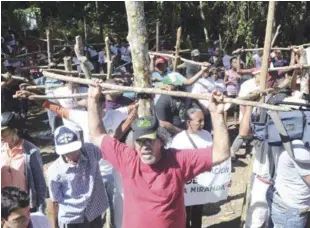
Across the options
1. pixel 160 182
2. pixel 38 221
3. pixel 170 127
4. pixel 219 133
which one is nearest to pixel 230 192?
pixel 170 127

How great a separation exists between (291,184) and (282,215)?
0.28m

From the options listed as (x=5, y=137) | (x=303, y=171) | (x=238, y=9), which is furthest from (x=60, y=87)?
(x=238, y=9)

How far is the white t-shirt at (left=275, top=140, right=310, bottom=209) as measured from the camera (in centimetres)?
349

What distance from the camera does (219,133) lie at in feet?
10.6

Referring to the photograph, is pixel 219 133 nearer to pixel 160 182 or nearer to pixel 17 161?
pixel 160 182

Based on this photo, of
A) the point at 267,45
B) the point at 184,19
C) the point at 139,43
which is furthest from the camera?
the point at 184,19

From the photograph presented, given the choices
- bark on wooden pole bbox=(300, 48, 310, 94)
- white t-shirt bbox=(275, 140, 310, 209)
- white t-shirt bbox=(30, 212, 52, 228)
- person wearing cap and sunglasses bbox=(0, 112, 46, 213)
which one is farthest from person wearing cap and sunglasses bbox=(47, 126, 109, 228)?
bark on wooden pole bbox=(300, 48, 310, 94)

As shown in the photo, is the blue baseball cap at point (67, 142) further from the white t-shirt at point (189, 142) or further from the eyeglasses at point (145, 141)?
the white t-shirt at point (189, 142)

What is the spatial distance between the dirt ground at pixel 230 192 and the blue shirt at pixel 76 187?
1.32 m

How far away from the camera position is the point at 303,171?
133 inches

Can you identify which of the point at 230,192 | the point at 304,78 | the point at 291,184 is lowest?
the point at 230,192

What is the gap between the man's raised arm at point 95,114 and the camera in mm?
3650

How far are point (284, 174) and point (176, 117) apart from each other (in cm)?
234

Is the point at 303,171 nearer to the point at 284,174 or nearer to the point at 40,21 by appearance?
the point at 284,174
